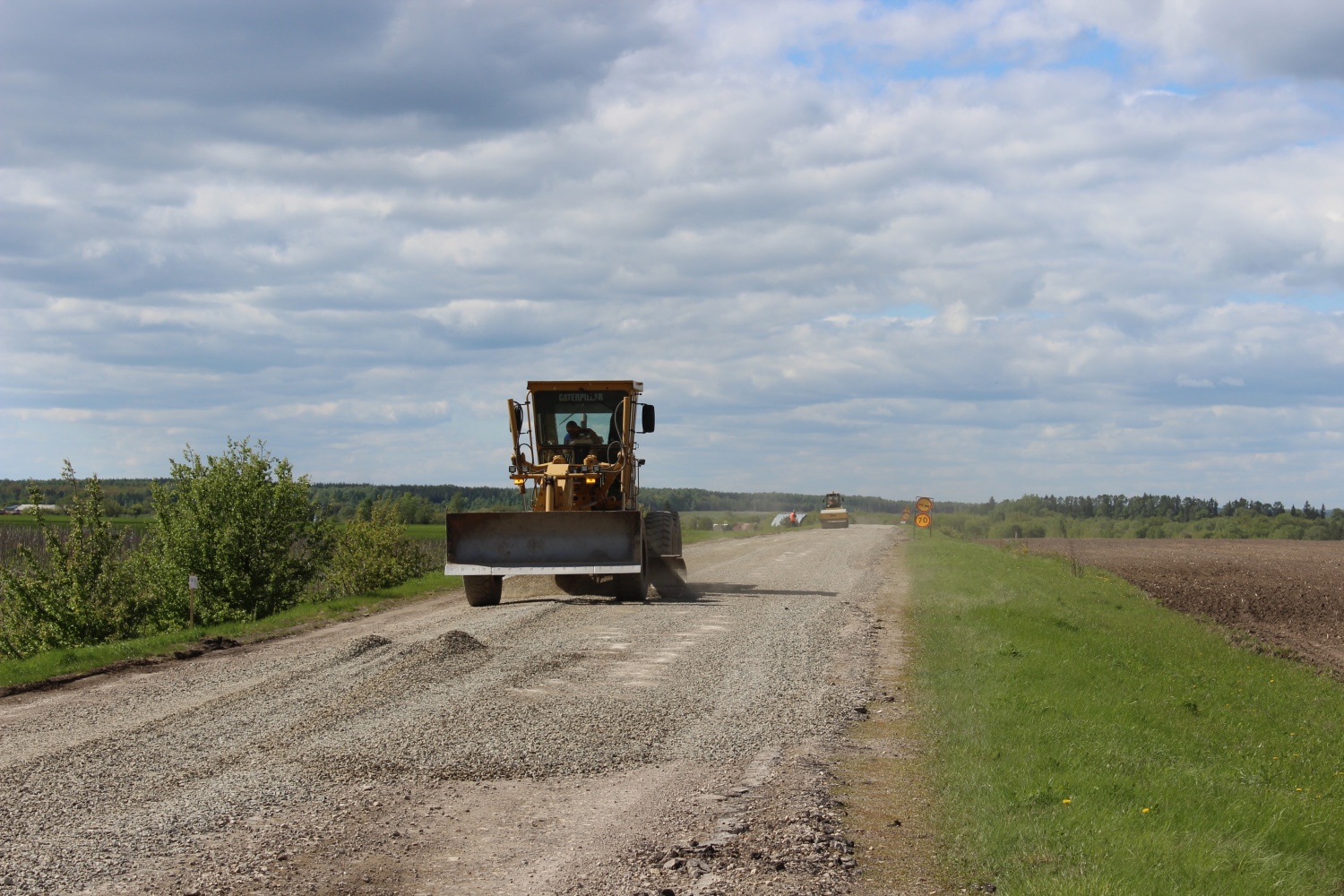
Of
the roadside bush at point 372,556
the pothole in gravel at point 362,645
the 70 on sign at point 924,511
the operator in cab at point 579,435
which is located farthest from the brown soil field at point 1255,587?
the roadside bush at point 372,556

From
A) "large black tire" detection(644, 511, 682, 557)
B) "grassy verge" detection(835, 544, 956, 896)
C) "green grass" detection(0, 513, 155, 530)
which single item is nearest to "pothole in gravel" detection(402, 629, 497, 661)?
"grassy verge" detection(835, 544, 956, 896)

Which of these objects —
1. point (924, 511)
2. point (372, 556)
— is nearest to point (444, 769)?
point (372, 556)

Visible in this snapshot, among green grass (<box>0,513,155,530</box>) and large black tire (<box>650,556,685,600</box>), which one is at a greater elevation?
green grass (<box>0,513,155,530</box>)

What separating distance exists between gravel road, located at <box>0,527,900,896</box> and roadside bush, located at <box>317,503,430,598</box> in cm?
2235

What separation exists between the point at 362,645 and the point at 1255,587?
33.7m

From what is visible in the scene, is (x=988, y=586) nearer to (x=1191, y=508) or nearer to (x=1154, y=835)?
(x=1154, y=835)

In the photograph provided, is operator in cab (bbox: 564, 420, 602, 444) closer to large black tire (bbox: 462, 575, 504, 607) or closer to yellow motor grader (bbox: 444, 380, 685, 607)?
yellow motor grader (bbox: 444, 380, 685, 607)

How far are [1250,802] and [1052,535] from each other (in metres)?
86.7

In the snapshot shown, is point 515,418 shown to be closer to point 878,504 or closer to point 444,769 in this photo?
point 444,769

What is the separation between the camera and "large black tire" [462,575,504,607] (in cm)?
1858

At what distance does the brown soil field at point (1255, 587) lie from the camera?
2625 centimetres

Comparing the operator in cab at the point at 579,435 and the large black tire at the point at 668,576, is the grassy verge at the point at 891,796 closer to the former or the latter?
the large black tire at the point at 668,576

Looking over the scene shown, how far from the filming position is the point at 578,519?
1834cm

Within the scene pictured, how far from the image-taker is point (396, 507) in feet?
136
